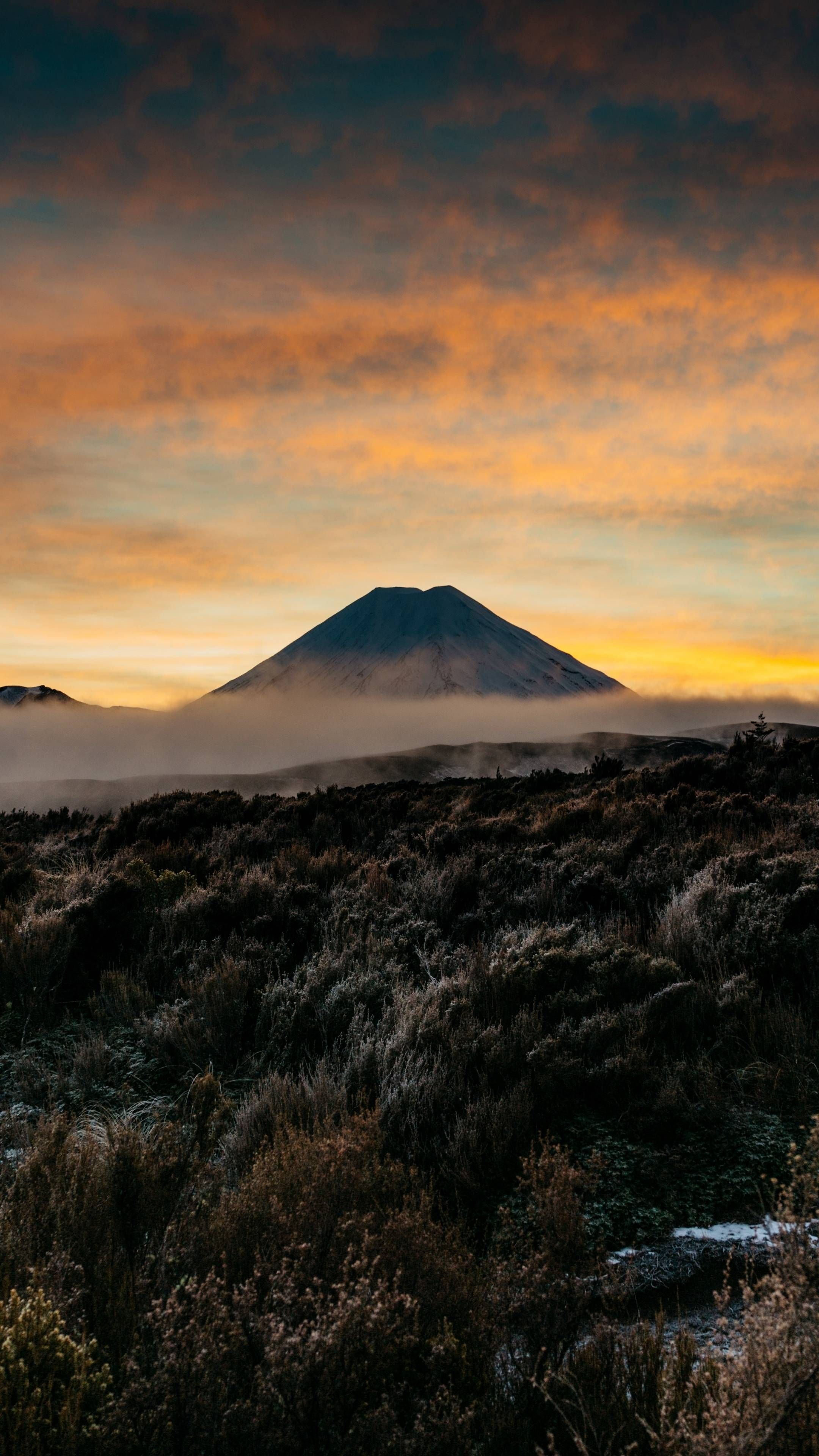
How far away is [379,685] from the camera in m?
159

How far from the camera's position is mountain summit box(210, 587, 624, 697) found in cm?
15412

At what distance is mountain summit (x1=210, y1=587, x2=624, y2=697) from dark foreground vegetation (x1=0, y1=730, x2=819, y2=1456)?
14093 centimetres

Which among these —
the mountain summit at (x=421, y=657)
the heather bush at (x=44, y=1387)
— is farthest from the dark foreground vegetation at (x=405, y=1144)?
the mountain summit at (x=421, y=657)

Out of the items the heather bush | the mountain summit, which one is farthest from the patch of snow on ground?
the mountain summit

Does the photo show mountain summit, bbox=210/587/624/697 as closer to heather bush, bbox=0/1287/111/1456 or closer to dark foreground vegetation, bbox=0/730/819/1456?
dark foreground vegetation, bbox=0/730/819/1456

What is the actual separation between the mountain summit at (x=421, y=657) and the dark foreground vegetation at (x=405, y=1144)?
462 feet

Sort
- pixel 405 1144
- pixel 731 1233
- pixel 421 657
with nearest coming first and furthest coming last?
pixel 731 1233, pixel 405 1144, pixel 421 657

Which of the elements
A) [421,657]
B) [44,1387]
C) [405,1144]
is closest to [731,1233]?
[405,1144]

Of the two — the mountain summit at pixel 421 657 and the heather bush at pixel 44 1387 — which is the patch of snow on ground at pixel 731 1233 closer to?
the heather bush at pixel 44 1387

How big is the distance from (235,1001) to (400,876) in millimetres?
4168

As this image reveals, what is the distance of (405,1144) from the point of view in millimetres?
4176

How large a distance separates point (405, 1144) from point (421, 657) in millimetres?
155639

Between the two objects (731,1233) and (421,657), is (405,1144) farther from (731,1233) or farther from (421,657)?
(421,657)

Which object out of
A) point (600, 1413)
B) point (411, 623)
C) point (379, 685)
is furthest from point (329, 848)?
point (411, 623)
